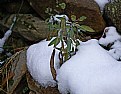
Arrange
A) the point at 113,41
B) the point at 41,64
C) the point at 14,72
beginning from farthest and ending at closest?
the point at 14,72 < the point at 113,41 < the point at 41,64

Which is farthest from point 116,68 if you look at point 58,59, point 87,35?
point 87,35

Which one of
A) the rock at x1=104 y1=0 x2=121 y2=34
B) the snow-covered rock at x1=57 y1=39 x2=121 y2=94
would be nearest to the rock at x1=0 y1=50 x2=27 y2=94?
the snow-covered rock at x1=57 y1=39 x2=121 y2=94

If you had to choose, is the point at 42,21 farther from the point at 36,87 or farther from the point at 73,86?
the point at 73,86

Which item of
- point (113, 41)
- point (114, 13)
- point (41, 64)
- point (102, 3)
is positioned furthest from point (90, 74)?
point (102, 3)

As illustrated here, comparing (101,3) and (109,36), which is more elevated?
(101,3)

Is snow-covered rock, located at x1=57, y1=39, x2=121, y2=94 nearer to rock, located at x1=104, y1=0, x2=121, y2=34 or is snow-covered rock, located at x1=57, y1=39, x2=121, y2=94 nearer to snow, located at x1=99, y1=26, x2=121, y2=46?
snow, located at x1=99, y1=26, x2=121, y2=46

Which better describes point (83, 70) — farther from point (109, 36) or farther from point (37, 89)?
Result: point (109, 36)
